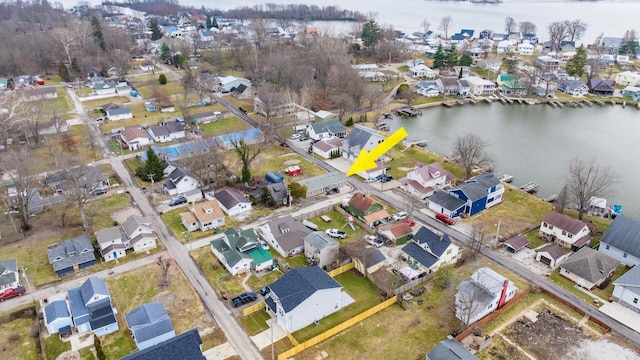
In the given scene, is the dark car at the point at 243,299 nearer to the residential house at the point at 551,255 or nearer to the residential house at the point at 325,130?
the residential house at the point at 551,255

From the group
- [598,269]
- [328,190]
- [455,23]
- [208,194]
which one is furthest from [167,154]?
[455,23]

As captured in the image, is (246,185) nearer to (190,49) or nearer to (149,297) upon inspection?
(149,297)

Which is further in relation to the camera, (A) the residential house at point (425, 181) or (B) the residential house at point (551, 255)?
(A) the residential house at point (425, 181)

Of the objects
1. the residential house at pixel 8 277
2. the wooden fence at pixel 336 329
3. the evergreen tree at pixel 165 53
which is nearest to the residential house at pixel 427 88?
the evergreen tree at pixel 165 53

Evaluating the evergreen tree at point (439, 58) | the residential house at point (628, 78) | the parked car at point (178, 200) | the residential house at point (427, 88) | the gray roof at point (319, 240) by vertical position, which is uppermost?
the evergreen tree at point (439, 58)

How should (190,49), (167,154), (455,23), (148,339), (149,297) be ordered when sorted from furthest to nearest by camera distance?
(455,23) → (190,49) → (167,154) → (149,297) → (148,339)
